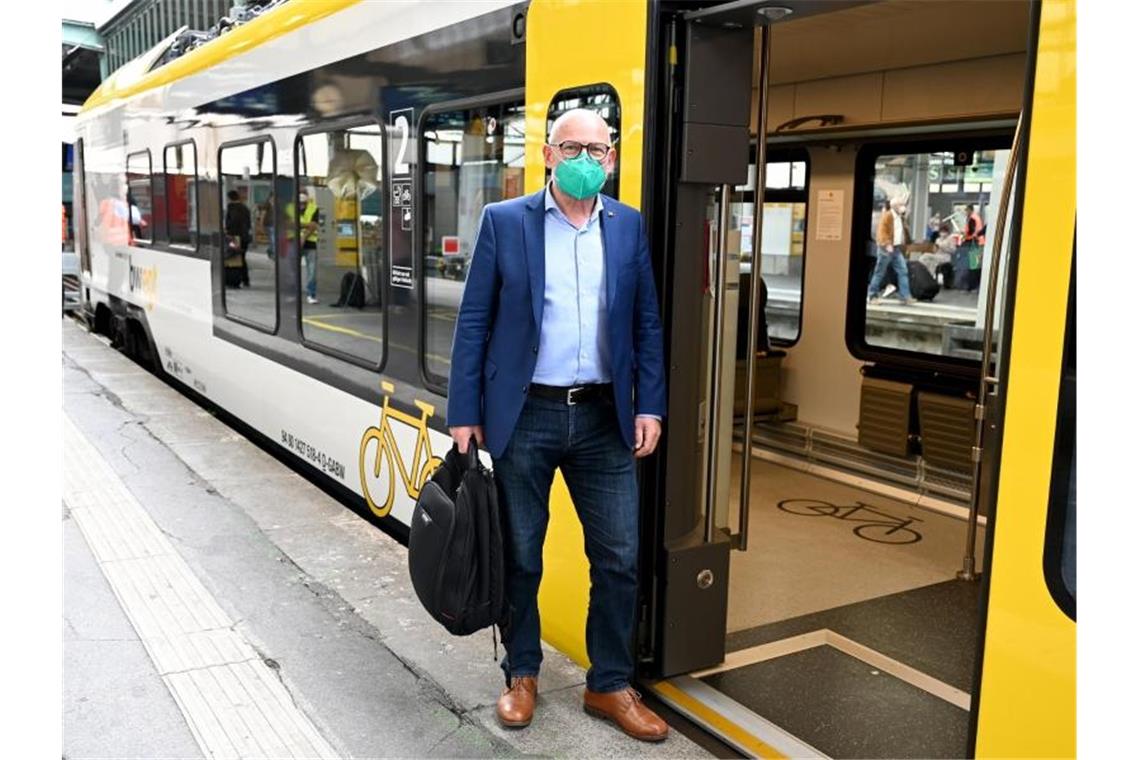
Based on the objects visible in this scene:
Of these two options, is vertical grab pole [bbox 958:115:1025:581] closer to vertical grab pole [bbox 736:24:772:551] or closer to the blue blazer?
vertical grab pole [bbox 736:24:772:551]

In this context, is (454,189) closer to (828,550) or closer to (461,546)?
(461,546)

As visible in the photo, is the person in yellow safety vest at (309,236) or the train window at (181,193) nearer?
Answer: the person in yellow safety vest at (309,236)

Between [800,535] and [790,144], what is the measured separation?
9.41ft

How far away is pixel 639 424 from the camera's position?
2977mm

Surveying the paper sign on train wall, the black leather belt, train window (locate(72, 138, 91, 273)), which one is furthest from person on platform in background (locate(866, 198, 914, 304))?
train window (locate(72, 138, 91, 273))

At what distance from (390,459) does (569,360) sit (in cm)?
217

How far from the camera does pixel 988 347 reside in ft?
11.6

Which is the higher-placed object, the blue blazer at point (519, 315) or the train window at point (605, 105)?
the train window at point (605, 105)

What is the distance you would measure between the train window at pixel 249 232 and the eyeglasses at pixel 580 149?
3.75 m

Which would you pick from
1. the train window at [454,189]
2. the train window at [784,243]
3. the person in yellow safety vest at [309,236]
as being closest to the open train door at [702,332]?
the train window at [454,189]

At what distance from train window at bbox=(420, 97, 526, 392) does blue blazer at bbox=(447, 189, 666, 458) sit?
914mm

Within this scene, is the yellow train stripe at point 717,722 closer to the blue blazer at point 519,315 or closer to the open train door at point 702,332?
the open train door at point 702,332

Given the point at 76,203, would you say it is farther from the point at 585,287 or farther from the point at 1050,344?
the point at 1050,344

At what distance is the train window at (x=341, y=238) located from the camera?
4.96m
